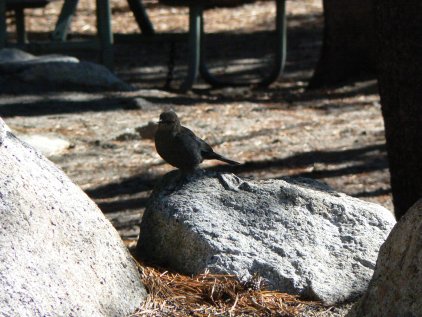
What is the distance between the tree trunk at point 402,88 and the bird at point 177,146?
0.98m

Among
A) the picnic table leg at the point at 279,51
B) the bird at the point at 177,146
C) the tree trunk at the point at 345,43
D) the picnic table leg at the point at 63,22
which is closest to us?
the bird at the point at 177,146

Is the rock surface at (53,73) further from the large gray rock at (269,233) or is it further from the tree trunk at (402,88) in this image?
the large gray rock at (269,233)

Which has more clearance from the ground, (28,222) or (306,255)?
(28,222)

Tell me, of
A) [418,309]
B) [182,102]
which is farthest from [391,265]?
[182,102]

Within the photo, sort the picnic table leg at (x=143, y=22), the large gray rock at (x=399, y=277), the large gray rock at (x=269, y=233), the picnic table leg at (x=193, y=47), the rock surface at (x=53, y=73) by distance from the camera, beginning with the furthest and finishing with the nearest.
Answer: the picnic table leg at (x=143, y=22), the picnic table leg at (x=193, y=47), the rock surface at (x=53, y=73), the large gray rock at (x=269, y=233), the large gray rock at (x=399, y=277)

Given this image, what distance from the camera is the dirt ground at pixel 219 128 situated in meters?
7.21

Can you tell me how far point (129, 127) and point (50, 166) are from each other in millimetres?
4678

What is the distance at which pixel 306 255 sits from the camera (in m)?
3.99

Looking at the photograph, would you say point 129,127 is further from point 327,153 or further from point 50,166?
point 50,166

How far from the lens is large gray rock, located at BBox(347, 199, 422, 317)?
320cm

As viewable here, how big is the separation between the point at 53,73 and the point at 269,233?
5860mm

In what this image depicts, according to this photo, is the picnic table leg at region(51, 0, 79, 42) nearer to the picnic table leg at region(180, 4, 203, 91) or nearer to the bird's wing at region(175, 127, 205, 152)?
the picnic table leg at region(180, 4, 203, 91)

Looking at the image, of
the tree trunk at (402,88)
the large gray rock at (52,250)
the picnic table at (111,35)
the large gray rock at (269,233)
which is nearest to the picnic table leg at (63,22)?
the picnic table at (111,35)

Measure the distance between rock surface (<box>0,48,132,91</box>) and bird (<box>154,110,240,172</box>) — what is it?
4.54 metres
